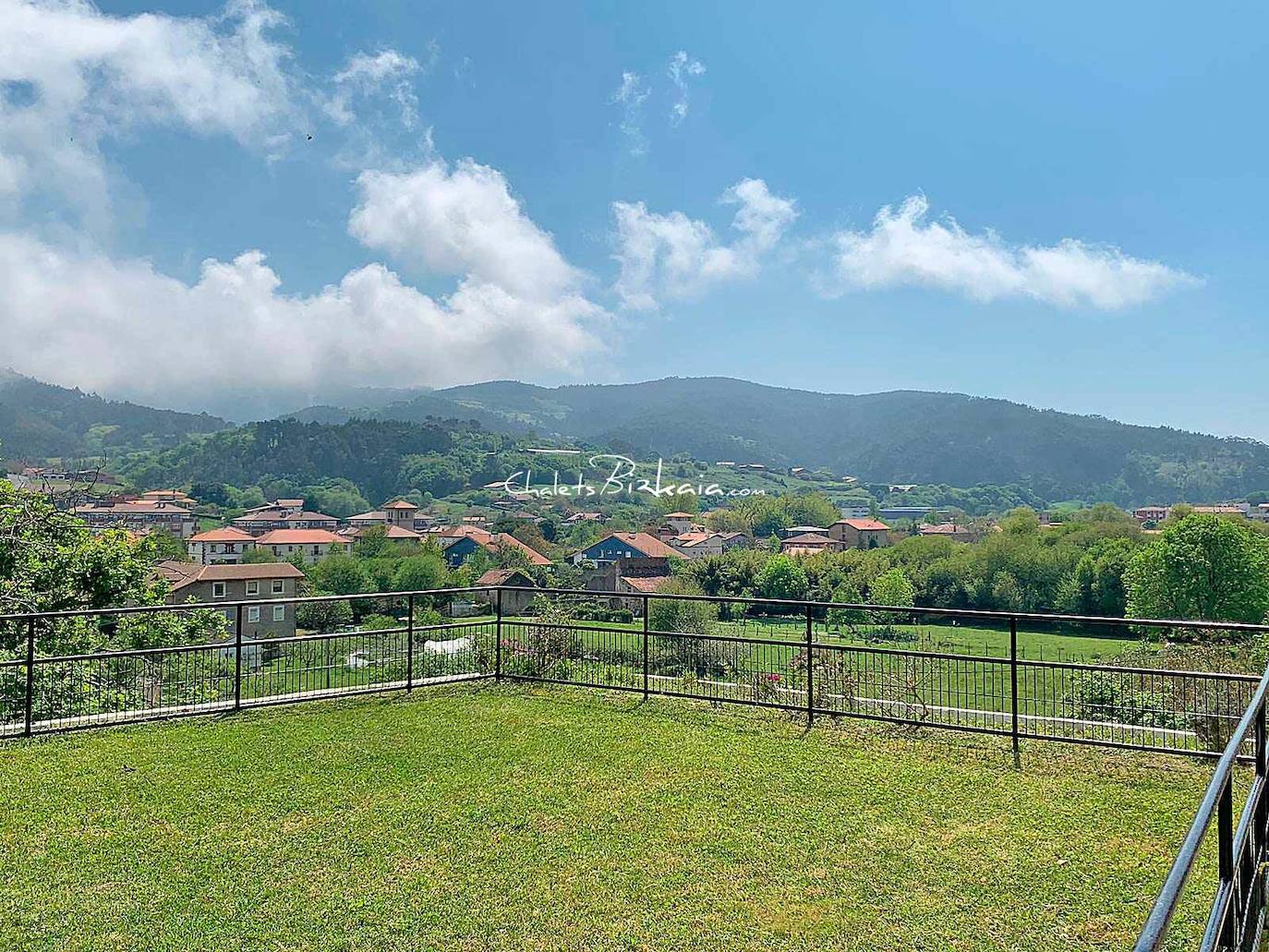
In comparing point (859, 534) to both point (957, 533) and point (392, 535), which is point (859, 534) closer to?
point (957, 533)

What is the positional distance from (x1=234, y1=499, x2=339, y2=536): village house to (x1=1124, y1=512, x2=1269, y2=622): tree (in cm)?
8725

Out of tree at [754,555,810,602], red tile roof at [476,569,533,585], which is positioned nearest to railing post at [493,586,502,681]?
tree at [754,555,810,602]

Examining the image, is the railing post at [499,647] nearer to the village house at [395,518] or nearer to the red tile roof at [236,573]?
the red tile roof at [236,573]

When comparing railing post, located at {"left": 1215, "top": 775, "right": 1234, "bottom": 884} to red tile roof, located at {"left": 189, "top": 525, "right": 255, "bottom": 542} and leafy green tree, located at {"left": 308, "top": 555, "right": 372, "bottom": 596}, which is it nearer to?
leafy green tree, located at {"left": 308, "top": 555, "right": 372, "bottom": 596}

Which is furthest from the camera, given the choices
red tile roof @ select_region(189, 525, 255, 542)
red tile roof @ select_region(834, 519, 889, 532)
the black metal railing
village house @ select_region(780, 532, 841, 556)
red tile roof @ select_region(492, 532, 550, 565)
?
red tile roof @ select_region(834, 519, 889, 532)

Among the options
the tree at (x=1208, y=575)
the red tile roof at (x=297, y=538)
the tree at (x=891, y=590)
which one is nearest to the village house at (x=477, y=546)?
the red tile roof at (x=297, y=538)

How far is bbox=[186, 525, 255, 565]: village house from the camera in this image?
8019 centimetres

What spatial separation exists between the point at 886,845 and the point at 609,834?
1.40 metres

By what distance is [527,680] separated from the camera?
8.09 meters

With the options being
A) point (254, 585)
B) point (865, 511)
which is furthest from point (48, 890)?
point (865, 511)

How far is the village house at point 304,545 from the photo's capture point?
82.8 meters

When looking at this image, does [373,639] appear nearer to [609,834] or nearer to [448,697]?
[448,697]

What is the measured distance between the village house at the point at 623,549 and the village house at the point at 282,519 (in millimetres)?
33170

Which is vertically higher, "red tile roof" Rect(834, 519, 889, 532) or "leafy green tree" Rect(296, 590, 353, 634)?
"leafy green tree" Rect(296, 590, 353, 634)
